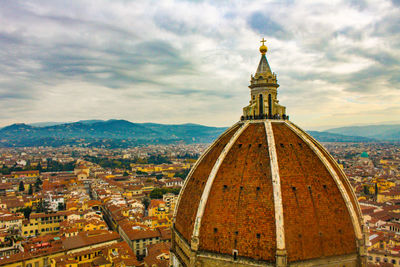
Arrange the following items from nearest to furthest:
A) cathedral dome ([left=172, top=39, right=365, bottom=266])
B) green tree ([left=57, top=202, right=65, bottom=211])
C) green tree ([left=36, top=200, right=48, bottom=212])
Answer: cathedral dome ([left=172, top=39, right=365, bottom=266])
green tree ([left=36, top=200, right=48, bottom=212])
green tree ([left=57, top=202, right=65, bottom=211])

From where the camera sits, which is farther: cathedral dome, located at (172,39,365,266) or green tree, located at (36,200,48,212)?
green tree, located at (36,200,48,212)

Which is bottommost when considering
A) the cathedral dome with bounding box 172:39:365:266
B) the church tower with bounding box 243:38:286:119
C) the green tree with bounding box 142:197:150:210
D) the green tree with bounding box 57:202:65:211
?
the green tree with bounding box 142:197:150:210

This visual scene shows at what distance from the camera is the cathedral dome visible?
39.8ft

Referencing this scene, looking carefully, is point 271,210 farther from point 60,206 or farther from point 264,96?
point 60,206

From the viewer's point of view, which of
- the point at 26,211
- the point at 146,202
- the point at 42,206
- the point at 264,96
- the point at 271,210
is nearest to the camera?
the point at 271,210

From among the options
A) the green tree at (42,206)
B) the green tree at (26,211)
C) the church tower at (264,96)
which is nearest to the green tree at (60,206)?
the green tree at (42,206)

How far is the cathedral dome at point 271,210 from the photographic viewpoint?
39.8 ft

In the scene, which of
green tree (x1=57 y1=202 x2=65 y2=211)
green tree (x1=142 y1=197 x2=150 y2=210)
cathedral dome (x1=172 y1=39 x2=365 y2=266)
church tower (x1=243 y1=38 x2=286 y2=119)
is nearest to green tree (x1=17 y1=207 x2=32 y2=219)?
green tree (x1=57 y1=202 x2=65 y2=211)

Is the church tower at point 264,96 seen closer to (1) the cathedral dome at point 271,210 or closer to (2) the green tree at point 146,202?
(1) the cathedral dome at point 271,210

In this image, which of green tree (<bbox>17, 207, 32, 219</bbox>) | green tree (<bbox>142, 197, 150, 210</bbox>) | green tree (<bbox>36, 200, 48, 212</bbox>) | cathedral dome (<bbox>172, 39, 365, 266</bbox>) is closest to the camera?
cathedral dome (<bbox>172, 39, 365, 266</bbox>)

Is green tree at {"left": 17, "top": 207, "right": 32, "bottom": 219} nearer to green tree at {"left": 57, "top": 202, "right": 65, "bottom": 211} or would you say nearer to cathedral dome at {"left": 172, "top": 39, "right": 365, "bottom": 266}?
green tree at {"left": 57, "top": 202, "right": 65, "bottom": 211}

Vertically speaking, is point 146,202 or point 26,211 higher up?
point 26,211

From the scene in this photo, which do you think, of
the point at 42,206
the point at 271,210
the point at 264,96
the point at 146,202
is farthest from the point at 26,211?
the point at 271,210

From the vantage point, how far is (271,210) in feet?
40.5
